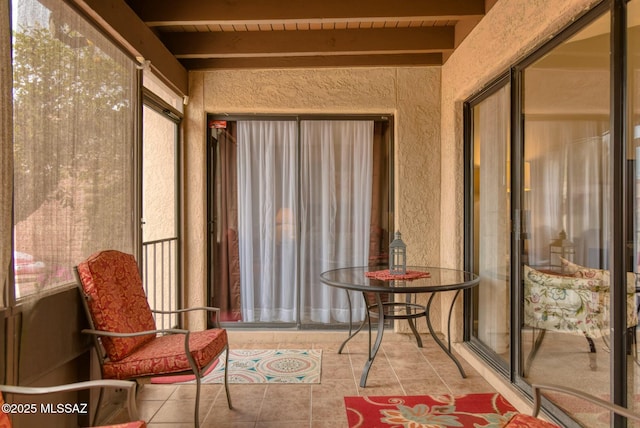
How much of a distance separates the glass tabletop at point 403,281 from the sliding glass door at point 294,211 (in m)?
0.68

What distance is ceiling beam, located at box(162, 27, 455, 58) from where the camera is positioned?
11.5 feet

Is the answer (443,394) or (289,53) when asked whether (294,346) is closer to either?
(443,394)

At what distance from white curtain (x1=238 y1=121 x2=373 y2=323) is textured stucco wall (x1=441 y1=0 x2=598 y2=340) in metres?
0.73

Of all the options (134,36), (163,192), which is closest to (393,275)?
(163,192)

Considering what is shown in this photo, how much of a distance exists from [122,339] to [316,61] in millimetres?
2858

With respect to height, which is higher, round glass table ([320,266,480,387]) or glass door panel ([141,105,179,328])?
glass door panel ([141,105,179,328])

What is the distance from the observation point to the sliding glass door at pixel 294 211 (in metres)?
4.02

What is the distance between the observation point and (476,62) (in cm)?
312

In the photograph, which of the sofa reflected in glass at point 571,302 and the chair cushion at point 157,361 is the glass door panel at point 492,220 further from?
the chair cushion at point 157,361

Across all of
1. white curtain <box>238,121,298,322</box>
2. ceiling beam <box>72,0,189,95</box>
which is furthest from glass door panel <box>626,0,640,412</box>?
white curtain <box>238,121,298,322</box>

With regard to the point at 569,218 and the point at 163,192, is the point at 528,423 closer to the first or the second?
the point at 569,218

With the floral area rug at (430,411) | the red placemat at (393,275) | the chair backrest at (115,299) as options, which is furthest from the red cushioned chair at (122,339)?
the red placemat at (393,275)

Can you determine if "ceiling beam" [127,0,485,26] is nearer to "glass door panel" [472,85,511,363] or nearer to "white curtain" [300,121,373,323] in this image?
"glass door panel" [472,85,511,363]

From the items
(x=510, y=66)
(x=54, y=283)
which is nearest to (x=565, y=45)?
(x=510, y=66)
